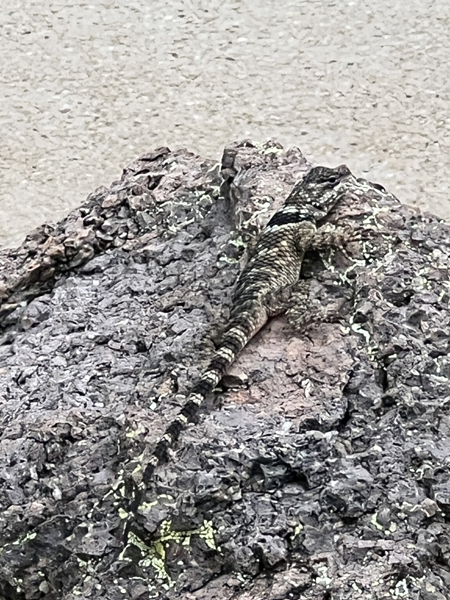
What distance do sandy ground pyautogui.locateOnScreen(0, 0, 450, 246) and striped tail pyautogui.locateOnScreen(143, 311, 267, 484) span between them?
2.59 metres

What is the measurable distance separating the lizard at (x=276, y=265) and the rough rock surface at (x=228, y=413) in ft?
0.12

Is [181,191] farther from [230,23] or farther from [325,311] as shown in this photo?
[230,23]

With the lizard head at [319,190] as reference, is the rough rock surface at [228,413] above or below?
below

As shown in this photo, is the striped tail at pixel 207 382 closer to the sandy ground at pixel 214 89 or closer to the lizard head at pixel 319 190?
the lizard head at pixel 319 190

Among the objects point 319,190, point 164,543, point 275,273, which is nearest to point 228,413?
point 164,543

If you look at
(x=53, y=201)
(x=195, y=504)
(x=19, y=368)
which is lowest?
(x=53, y=201)

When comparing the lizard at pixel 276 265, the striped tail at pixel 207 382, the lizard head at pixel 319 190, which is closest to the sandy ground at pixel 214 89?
the lizard head at pixel 319 190

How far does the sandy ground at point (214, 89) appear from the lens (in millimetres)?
4840

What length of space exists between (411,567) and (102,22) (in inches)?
194

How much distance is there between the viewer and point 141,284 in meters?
2.36

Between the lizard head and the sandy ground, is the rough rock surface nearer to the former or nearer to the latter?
the lizard head

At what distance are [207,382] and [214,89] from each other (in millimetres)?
3652

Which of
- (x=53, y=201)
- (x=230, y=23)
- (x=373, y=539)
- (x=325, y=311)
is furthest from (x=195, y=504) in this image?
(x=230, y=23)

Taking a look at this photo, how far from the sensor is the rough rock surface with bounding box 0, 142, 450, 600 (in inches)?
65.5
